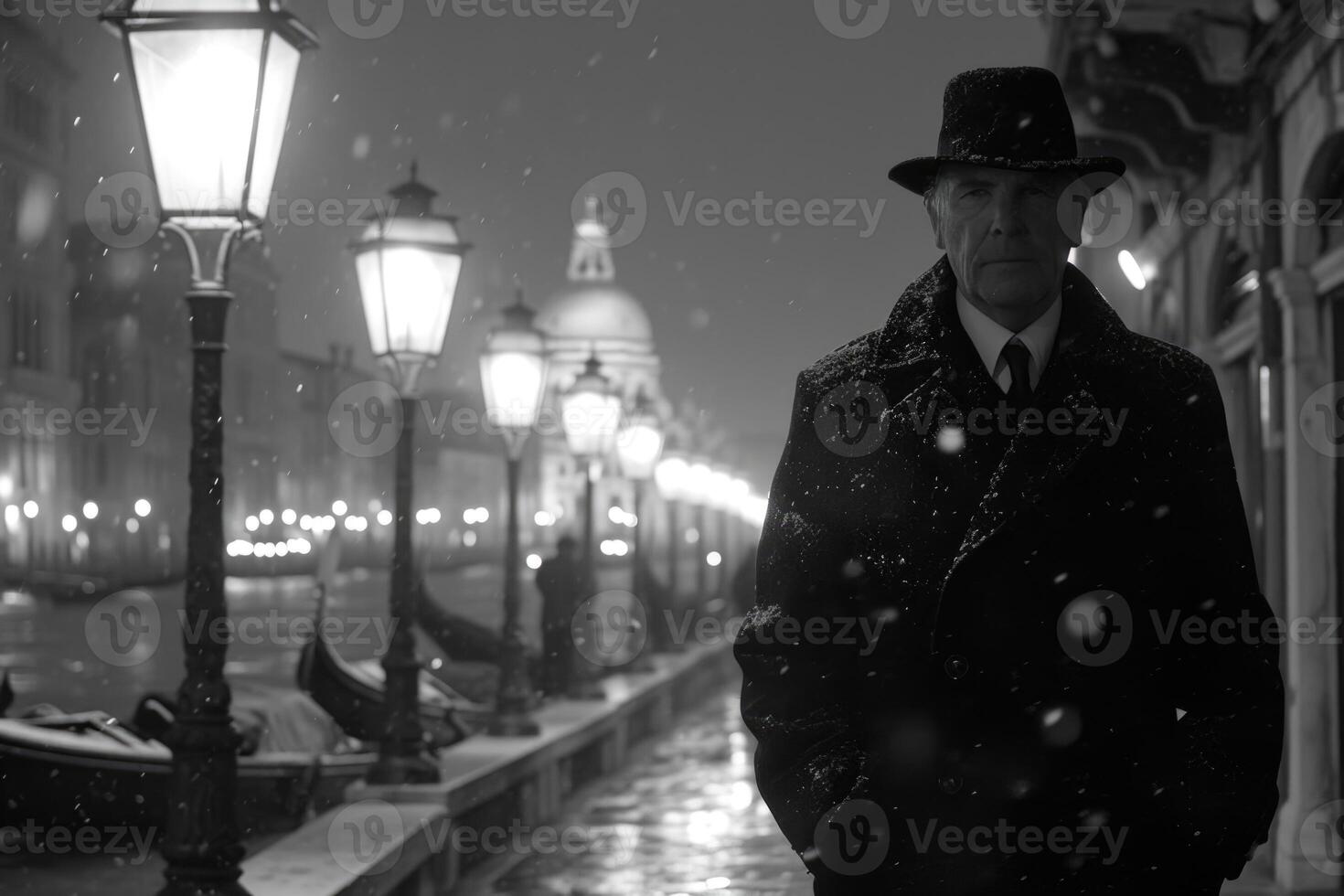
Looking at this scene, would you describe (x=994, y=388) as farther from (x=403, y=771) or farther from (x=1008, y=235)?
(x=403, y=771)

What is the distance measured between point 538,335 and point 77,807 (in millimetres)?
4915

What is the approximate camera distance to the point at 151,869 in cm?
1184

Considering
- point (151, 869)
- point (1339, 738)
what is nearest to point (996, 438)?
point (1339, 738)

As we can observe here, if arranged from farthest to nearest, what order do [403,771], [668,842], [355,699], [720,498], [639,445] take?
[720,498] → [639,445] → [355,699] → [668,842] → [403,771]

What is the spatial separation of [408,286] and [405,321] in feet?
0.69

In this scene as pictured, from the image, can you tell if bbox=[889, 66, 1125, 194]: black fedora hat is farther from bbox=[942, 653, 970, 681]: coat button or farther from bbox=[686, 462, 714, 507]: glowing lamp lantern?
bbox=[686, 462, 714, 507]: glowing lamp lantern

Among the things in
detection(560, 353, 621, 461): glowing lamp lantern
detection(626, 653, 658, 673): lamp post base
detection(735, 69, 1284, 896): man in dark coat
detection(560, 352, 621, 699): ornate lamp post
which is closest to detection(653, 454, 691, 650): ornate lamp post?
detection(626, 653, 658, 673): lamp post base

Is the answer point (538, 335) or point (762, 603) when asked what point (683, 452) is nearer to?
point (538, 335)

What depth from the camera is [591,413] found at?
60.2 feet

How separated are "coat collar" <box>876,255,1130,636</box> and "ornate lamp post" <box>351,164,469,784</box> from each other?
7820mm

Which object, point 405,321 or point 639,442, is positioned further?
point 639,442

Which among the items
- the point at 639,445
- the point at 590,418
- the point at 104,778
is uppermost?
the point at 590,418

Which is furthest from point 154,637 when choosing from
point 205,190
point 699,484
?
point 205,190

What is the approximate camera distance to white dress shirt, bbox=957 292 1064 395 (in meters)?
2.76
